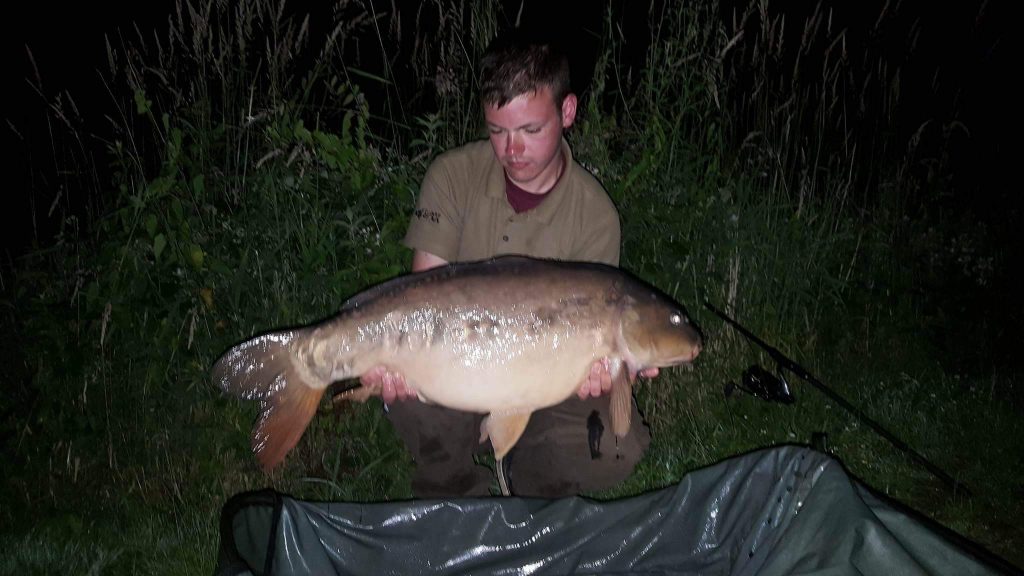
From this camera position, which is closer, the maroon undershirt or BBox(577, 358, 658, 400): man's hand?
BBox(577, 358, 658, 400): man's hand

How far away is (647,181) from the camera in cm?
314

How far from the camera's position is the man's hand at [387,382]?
204 cm

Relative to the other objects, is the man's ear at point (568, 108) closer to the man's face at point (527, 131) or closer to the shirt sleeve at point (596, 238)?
the man's face at point (527, 131)

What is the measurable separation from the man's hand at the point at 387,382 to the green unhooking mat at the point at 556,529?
263 millimetres

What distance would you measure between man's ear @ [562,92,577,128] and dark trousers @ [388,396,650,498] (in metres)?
0.75

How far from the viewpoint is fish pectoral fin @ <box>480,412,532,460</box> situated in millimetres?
2086

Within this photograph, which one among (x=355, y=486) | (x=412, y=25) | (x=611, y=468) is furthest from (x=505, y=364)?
(x=412, y=25)

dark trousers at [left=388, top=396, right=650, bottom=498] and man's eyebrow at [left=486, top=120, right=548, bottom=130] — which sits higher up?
man's eyebrow at [left=486, top=120, right=548, bottom=130]

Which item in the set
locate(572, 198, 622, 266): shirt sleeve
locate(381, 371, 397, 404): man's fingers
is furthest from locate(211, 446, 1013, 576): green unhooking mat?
locate(572, 198, 622, 266): shirt sleeve

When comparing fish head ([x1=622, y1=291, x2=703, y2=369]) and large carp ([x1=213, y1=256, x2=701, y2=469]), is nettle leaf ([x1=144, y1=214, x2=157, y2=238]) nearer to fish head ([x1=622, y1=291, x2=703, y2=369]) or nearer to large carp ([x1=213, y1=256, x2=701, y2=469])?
large carp ([x1=213, y1=256, x2=701, y2=469])

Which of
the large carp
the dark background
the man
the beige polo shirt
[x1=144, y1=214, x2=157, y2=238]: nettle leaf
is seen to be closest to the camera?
the large carp

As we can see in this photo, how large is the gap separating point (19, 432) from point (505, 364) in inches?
60.7

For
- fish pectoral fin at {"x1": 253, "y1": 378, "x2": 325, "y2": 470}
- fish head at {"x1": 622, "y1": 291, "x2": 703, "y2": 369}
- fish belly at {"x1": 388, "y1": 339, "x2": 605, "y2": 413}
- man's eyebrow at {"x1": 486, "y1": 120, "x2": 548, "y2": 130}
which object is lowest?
fish pectoral fin at {"x1": 253, "y1": 378, "x2": 325, "y2": 470}

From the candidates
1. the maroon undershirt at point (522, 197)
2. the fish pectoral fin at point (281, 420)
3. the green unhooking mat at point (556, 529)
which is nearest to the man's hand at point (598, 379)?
the green unhooking mat at point (556, 529)
